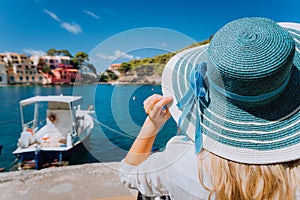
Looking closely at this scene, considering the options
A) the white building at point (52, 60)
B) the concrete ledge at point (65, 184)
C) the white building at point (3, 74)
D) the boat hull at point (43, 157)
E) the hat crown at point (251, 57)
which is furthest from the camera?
the white building at point (52, 60)

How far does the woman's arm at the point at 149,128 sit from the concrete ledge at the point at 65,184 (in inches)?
62.1

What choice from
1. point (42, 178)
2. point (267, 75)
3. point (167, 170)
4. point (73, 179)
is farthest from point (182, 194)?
point (42, 178)

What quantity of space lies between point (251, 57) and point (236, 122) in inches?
5.6

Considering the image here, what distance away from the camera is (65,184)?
2406mm

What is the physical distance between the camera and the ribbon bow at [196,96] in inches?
20.0

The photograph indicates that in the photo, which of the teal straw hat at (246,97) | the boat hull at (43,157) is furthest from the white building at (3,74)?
the teal straw hat at (246,97)

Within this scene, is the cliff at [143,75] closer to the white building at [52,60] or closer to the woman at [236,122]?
the woman at [236,122]

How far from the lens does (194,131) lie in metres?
0.54

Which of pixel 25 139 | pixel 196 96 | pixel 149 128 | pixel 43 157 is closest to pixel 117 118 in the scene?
pixel 149 128

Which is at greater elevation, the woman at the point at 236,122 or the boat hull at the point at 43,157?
the woman at the point at 236,122

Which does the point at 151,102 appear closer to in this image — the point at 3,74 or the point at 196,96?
the point at 196,96

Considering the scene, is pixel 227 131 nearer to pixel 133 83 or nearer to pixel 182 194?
pixel 182 194

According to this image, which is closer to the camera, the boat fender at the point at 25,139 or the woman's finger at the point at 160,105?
the woman's finger at the point at 160,105

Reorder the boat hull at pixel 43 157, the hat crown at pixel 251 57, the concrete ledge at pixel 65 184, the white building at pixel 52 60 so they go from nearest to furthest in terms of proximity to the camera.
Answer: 1. the hat crown at pixel 251 57
2. the concrete ledge at pixel 65 184
3. the boat hull at pixel 43 157
4. the white building at pixel 52 60
